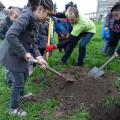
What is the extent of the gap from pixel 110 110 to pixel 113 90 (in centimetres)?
77

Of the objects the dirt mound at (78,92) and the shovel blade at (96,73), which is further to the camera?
the shovel blade at (96,73)

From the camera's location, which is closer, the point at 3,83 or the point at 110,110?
the point at 110,110

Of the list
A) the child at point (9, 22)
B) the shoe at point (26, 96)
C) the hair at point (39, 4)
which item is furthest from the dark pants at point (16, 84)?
the child at point (9, 22)

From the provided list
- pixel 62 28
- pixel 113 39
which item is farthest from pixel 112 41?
pixel 62 28

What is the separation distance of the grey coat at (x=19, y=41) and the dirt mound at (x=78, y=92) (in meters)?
0.99

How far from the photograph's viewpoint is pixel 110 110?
5305 mm

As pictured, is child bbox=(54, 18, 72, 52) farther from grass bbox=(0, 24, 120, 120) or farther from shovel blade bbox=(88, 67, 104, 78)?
shovel blade bbox=(88, 67, 104, 78)

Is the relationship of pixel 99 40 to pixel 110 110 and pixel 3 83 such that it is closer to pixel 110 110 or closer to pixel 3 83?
pixel 3 83

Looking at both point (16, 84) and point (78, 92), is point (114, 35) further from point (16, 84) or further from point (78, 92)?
point (16, 84)

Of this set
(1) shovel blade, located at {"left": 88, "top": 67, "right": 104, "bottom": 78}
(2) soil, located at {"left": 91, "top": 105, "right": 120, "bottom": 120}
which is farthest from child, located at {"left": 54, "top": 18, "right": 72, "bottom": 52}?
(2) soil, located at {"left": 91, "top": 105, "right": 120, "bottom": 120}

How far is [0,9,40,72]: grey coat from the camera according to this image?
15.3 feet

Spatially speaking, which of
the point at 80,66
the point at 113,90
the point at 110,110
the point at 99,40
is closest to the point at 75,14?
the point at 80,66

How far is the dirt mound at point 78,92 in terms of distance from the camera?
557 centimetres

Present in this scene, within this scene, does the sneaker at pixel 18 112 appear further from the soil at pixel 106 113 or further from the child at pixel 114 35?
the child at pixel 114 35
